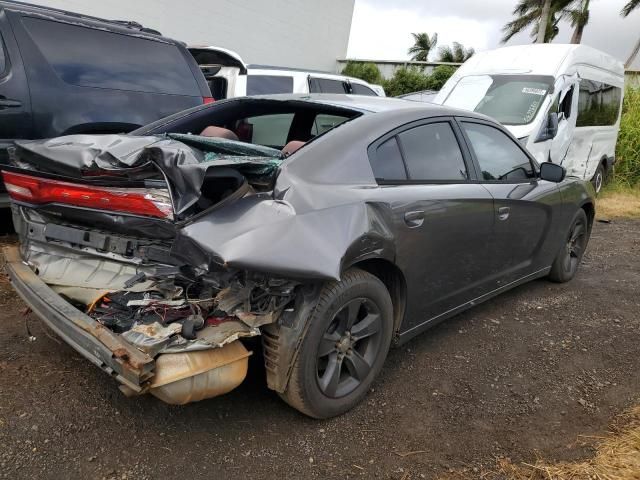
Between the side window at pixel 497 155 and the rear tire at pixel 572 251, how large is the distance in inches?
43.5

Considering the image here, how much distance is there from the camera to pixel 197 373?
2.13 meters

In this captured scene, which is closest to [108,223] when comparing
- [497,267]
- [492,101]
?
[497,267]

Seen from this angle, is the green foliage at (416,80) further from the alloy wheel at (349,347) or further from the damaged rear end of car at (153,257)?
the damaged rear end of car at (153,257)

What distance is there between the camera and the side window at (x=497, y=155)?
3600 millimetres

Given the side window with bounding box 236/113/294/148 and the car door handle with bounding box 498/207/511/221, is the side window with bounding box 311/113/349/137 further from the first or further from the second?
the car door handle with bounding box 498/207/511/221

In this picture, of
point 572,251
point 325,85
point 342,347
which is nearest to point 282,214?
point 342,347

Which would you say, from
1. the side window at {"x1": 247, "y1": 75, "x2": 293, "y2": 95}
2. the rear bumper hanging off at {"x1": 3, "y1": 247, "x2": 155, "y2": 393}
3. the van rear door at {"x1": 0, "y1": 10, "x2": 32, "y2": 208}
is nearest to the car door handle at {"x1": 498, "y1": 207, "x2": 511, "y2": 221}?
the rear bumper hanging off at {"x1": 3, "y1": 247, "x2": 155, "y2": 393}

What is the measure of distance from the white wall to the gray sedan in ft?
37.4

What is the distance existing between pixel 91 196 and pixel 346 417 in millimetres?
1691

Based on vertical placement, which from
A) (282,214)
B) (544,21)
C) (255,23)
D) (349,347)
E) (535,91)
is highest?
(544,21)

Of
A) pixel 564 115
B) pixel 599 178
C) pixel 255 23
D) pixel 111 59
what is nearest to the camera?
pixel 111 59

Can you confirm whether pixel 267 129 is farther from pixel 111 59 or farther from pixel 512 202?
pixel 111 59

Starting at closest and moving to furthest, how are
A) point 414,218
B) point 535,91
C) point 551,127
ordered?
point 414,218
point 551,127
point 535,91

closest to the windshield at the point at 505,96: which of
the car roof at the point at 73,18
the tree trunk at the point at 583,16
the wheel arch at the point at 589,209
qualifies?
the wheel arch at the point at 589,209
